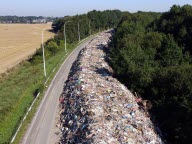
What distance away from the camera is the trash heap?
72.5ft

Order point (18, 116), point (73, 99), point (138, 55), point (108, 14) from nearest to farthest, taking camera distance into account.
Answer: point (18, 116) → point (73, 99) → point (138, 55) → point (108, 14)

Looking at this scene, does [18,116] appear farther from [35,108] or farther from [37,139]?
[37,139]

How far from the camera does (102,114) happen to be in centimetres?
2534

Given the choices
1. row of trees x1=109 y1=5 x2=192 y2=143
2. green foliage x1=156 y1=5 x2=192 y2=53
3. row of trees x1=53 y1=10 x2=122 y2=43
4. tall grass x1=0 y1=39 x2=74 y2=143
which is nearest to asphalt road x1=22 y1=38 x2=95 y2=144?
tall grass x1=0 y1=39 x2=74 y2=143

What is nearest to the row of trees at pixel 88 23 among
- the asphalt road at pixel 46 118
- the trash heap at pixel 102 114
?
the asphalt road at pixel 46 118

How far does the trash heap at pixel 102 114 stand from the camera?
2211 cm

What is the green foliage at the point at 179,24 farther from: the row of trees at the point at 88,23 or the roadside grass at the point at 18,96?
the row of trees at the point at 88,23

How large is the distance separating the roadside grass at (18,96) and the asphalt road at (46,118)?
456 millimetres

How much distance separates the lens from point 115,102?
28438 millimetres

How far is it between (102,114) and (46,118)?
4.76 metres

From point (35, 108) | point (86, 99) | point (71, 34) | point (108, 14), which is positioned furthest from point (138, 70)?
point (108, 14)

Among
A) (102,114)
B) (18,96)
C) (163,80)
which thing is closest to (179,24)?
(163,80)

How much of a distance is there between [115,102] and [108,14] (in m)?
110

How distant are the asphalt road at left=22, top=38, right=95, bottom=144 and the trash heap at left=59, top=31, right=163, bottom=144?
78cm
